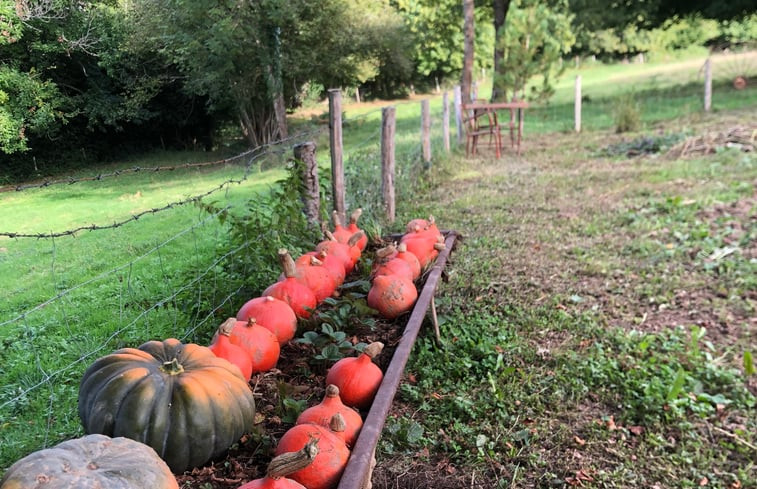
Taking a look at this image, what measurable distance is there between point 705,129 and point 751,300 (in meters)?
9.43

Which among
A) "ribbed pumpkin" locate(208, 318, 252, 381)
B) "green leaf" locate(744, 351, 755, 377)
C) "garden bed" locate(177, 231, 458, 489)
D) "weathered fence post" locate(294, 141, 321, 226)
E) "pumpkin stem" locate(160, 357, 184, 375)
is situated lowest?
"green leaf" locate(744, 351, 755, 377)

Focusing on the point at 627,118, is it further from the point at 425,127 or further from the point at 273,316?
the point at 273,316

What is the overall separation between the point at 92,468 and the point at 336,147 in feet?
12.1

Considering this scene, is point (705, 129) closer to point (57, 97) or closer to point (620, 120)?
point (620, 120)

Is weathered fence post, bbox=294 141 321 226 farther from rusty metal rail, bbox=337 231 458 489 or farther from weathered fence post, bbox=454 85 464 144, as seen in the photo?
weathered fence post, bbox=454 85 464 144

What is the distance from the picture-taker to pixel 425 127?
Answer: 9516 millimetres

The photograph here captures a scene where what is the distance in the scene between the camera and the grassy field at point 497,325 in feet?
9.29

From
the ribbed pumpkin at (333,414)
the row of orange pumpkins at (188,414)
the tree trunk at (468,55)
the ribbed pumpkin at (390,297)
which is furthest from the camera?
the tree trunk at (468,55)

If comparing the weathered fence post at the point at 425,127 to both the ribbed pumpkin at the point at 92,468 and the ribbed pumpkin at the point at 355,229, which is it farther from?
the ribbed pumpkin at the point at 92,468

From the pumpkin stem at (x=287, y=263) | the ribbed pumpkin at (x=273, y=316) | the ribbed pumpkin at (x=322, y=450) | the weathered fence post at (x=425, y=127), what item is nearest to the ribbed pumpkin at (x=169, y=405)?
the ribbed pumpkin at (x=322, y=450)

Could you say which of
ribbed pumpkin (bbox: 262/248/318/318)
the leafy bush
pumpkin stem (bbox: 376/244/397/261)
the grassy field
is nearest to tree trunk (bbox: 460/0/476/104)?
the leafy bush

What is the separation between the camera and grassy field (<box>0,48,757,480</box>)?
2.83 meters

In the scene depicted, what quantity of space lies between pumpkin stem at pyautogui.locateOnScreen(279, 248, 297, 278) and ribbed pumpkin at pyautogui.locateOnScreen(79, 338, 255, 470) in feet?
3.59

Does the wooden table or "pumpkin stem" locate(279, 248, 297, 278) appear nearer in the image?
"pumpkin stem" locate(279, 248, 297, 278)
